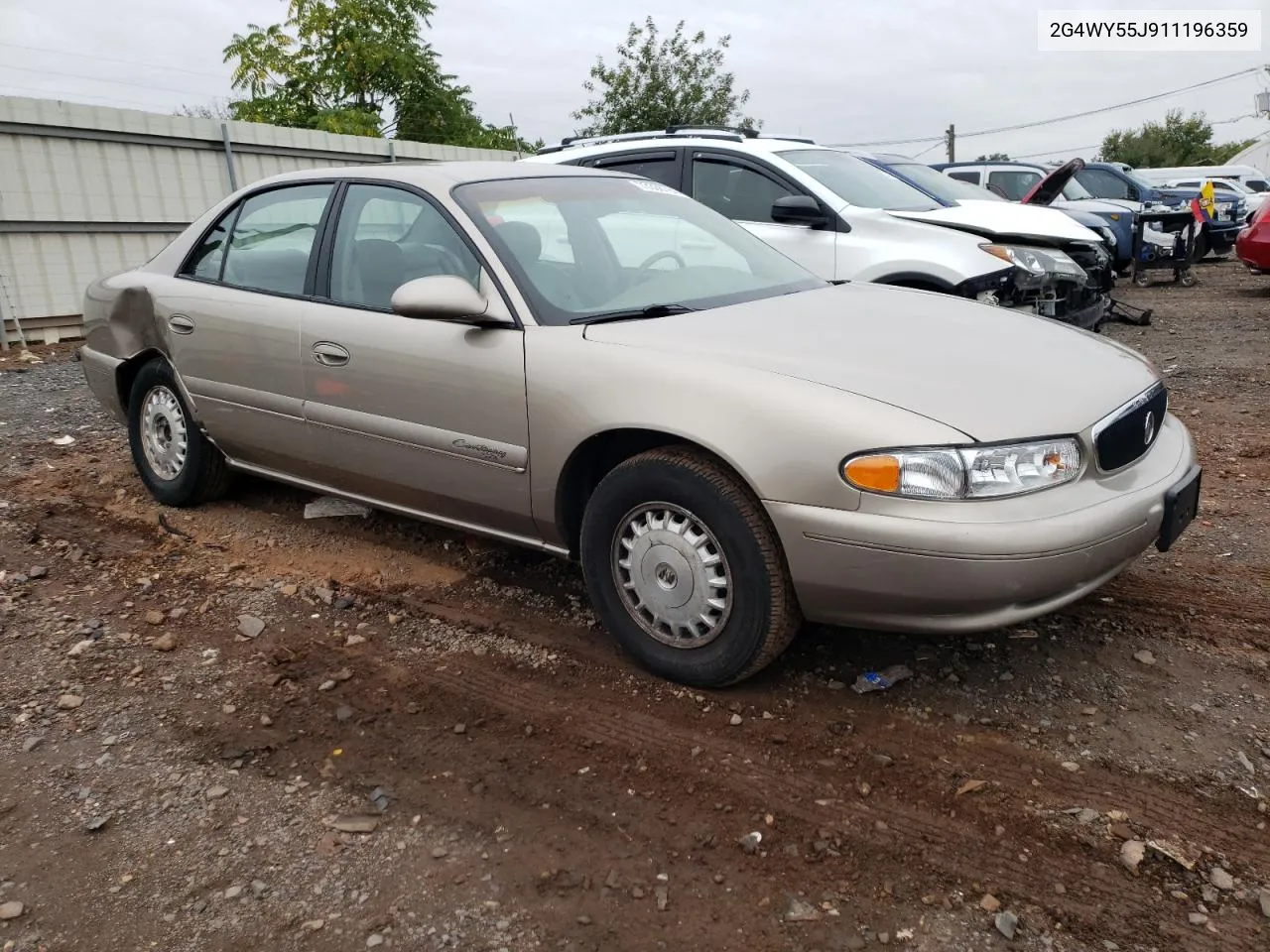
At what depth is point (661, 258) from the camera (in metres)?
3.82

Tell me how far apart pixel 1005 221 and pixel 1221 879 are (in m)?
6.24

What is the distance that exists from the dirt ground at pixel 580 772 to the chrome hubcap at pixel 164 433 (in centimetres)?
74

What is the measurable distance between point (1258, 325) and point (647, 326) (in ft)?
28.8

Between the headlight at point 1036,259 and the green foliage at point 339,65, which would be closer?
the headlight at point 1036,259

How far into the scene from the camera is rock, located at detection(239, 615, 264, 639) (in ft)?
12.0

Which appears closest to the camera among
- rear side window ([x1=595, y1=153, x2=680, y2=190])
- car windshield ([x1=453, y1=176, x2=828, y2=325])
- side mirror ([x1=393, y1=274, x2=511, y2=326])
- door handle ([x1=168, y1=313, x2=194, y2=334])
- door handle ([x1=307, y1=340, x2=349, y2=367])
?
side mirror ([x1=393, y1=274, x2=511, y2=326])

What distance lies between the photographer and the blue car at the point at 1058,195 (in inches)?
548

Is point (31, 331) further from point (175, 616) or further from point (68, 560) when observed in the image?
point (175, 616)

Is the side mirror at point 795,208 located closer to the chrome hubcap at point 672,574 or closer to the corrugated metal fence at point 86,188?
the chrome hubcap at point 672,574

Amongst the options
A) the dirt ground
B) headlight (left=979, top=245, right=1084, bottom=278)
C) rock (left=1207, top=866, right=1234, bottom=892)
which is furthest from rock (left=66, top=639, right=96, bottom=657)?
headlight (left=979, top=245, right=1084, bottom=278)

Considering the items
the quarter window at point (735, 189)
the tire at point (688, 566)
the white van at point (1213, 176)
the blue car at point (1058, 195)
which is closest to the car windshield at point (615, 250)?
the tire at point (688, 566)

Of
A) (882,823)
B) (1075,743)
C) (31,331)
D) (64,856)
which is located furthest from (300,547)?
(31,331)

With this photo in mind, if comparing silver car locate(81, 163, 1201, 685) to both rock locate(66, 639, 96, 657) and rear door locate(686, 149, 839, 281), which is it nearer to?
rock locate(66, 639, 96, 657)

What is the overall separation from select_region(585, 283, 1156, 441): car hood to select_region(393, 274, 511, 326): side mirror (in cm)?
40
